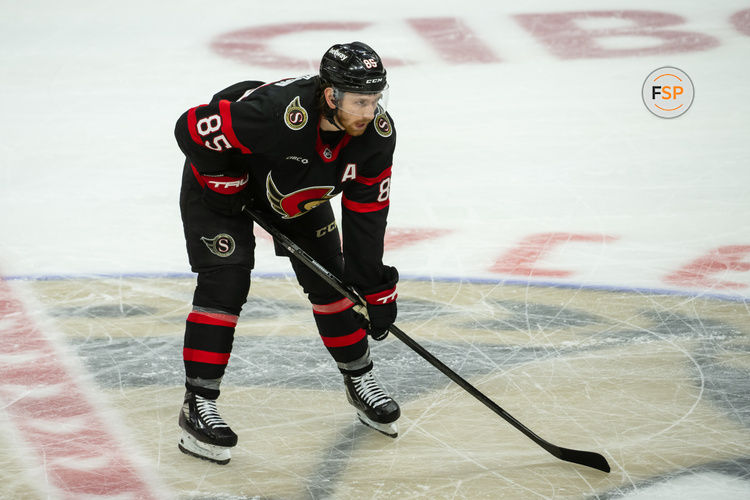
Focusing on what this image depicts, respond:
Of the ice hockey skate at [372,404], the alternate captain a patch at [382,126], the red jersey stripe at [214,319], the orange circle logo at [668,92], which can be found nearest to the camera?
the alternate captain a patch at [382,126]

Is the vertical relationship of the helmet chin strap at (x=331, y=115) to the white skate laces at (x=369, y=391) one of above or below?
above

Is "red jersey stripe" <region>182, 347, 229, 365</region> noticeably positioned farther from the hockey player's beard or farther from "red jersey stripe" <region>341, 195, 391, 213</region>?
the hockey player's beard

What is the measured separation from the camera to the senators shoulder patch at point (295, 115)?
8.57 feet

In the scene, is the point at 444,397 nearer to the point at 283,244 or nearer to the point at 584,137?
the point at 283,244

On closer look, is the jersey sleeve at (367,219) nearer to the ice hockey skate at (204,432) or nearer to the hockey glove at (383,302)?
the hockey glove at (383,302)

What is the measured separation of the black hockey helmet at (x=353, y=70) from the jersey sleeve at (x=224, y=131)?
7.0 inches

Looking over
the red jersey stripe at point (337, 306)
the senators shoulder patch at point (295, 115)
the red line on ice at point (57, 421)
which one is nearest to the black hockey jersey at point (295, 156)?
the senators shoulder patch at point (295, 115)

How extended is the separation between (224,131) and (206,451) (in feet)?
2.91

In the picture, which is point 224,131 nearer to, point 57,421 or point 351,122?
point 351,122

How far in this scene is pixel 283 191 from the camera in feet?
9.08

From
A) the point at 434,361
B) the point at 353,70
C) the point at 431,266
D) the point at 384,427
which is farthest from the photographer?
the point at 431,266

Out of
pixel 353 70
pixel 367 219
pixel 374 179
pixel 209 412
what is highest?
pixel 353 70

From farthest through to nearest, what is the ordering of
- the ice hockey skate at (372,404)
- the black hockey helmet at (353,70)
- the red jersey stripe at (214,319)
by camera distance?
the ice hockey skate at (372,404) → the red jersey stripe at (214,319) → the black hockey helmet at (353,70)

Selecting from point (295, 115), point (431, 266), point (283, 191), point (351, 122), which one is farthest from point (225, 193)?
point (431, 266)
